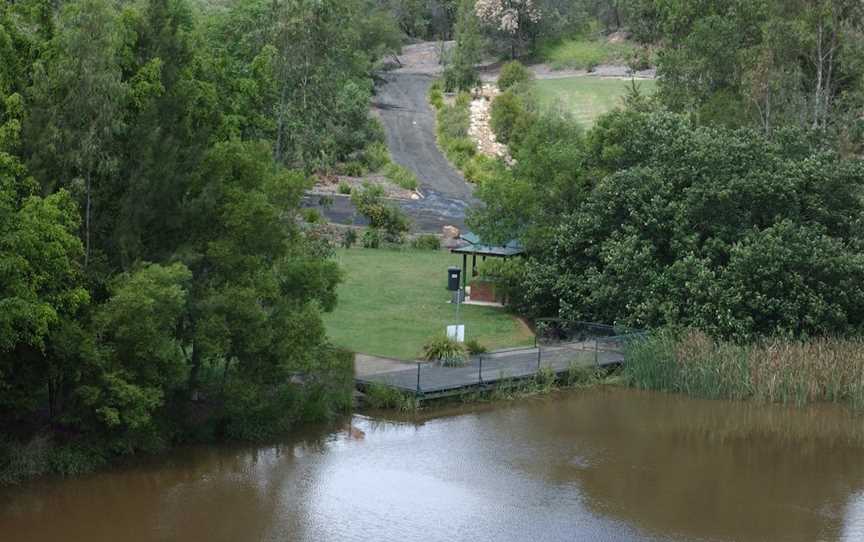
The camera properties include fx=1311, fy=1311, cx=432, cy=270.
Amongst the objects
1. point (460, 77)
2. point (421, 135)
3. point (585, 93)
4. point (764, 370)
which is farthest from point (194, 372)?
point (460, 77)

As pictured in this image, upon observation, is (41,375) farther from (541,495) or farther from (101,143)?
(541,495)

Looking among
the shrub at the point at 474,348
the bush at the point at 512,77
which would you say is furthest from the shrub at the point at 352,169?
the shrub at the point at 474,348

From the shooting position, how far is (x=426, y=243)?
2349 inches

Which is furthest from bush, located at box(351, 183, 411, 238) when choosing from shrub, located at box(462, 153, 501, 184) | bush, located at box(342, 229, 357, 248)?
shrub, located at box(462, 153, 501, 184)

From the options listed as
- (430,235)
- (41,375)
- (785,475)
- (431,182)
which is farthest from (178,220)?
(431,182)

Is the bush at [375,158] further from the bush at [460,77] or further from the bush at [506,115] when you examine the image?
the bush at [460,77]

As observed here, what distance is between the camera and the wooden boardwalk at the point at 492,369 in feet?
115

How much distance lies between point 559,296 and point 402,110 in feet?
155

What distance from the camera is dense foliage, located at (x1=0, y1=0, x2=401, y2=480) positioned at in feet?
88.7

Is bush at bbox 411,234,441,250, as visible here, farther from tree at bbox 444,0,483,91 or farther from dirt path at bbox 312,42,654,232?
tree at bbox 444,0,483,91

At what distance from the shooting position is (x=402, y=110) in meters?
88.3

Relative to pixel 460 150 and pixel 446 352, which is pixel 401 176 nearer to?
pixel 460 150

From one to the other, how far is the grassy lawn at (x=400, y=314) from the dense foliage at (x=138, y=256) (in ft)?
22.4

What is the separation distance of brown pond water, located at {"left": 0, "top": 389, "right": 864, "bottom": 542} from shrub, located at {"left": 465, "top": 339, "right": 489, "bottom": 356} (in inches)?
126
